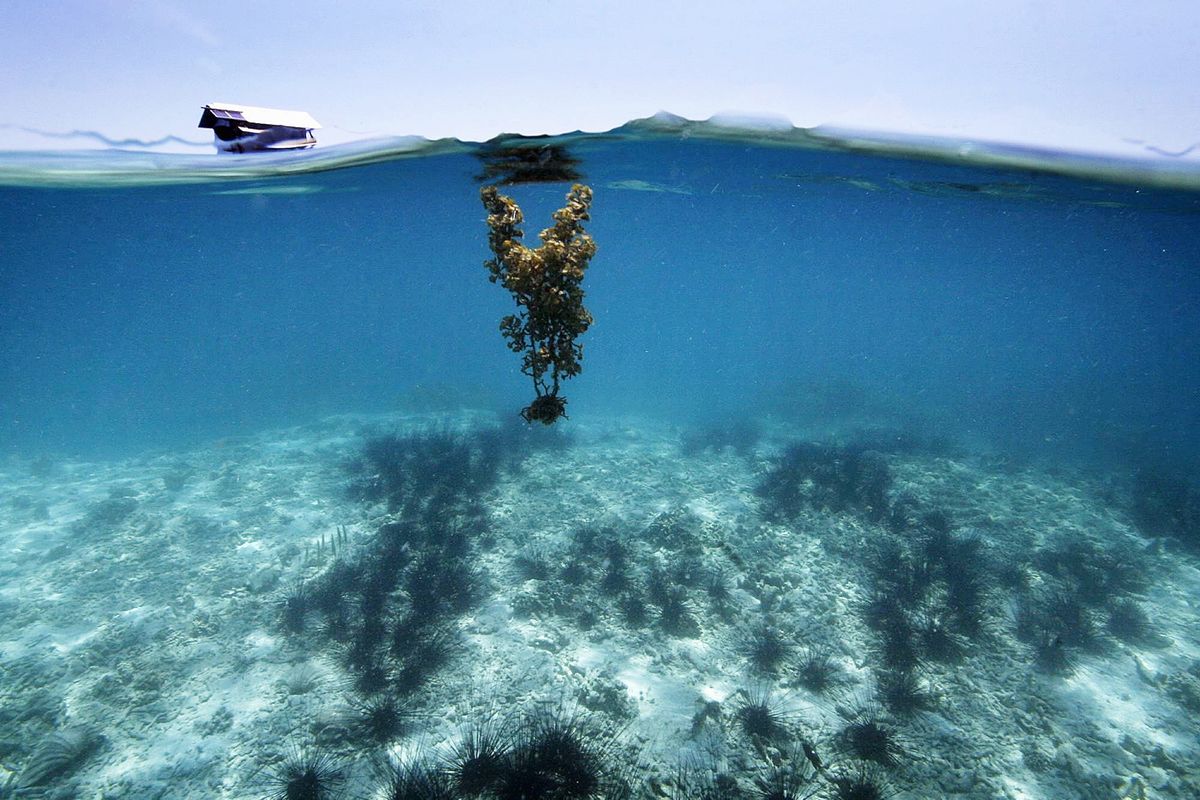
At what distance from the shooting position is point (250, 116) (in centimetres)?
561

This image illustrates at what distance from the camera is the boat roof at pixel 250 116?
543 cm

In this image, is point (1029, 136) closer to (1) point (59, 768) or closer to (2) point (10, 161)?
(1) point (59, 768)

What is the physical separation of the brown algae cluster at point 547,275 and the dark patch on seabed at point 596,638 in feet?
15.8

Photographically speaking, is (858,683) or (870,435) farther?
(870,435)

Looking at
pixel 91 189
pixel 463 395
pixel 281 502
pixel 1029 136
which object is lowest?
pixel 463 395

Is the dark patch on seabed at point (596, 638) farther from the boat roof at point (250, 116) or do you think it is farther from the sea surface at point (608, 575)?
the boat roof at point (250, 116)

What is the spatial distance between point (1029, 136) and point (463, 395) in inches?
1001

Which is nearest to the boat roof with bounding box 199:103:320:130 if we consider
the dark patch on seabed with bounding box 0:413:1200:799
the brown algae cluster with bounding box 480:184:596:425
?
the brown algae cluster with bounding box 480:184:596:425

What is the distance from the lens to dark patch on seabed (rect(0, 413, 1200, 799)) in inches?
252

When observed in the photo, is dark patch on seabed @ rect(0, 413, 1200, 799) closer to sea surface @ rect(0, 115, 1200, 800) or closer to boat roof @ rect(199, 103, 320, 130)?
sea surface @ rect(0, 115, 1200, 800)

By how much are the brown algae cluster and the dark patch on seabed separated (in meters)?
4.81

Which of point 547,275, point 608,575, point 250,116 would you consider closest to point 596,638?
point 608,575

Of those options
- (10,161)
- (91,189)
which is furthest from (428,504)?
(91,189)

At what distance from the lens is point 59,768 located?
6473 mm
